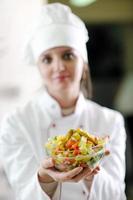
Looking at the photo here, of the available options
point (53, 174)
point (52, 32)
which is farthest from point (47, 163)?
point (52, 32)

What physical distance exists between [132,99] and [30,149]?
30 centimetres

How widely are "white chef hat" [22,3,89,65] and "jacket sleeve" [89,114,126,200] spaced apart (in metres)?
0.17

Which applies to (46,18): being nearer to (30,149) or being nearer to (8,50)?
(8,50)

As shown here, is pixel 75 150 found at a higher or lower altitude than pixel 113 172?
higher

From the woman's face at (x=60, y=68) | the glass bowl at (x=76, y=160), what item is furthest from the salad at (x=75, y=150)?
the woman's face at (x=60, y=68)

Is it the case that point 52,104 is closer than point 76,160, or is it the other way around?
point 76,160

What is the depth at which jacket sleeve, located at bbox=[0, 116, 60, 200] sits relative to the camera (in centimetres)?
77

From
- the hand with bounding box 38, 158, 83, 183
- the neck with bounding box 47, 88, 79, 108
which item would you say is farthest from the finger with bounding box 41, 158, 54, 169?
the neck with bounding box 47, 88, 79, 108

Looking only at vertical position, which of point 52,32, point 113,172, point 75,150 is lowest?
point 113,172

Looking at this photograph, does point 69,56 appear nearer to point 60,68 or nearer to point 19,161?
point 60,68

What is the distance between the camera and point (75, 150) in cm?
67

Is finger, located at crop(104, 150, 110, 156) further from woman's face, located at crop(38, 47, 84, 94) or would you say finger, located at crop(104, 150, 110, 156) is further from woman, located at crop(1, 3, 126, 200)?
woman's face, located at crop(38, 47, 84, 94)

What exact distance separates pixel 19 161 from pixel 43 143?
0.06m

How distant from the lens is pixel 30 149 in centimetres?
78
